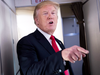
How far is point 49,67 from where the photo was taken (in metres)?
0.67

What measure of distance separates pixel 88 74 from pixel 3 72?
131 cm

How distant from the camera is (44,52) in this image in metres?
0.89

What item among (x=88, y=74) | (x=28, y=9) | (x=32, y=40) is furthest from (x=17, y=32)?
(x=88, y=74)

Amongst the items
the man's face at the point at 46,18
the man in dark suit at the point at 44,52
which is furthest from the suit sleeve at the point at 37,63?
the man's face at the point at 46,18

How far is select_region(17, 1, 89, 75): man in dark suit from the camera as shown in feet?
2.08

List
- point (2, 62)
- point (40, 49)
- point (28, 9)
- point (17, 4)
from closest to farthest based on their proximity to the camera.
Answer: point (40, 49)
point (2, 62)
point (17, 4)
point (28, 9)

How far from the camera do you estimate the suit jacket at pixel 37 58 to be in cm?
66

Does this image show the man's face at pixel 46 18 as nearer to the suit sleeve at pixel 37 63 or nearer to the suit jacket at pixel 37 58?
the suit jacket at pixel 37 58

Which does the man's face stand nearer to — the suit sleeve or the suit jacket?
the suit jacket

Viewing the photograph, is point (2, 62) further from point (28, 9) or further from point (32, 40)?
A: point (28, 9)

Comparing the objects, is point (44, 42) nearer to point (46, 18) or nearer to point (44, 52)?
point (44, 52)

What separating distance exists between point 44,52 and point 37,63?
189mm

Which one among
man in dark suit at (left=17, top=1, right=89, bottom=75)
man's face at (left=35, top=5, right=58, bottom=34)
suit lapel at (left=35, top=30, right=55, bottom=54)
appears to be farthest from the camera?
man's face at (left=35, top=5, right=58, bottom=34)

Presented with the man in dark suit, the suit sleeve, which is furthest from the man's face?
the suit sleeve
